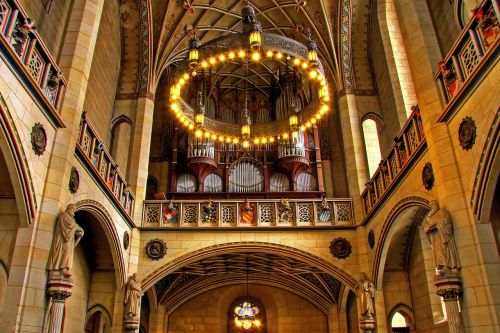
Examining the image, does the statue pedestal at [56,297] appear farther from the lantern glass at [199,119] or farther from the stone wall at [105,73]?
the lantern glass at [199,119]

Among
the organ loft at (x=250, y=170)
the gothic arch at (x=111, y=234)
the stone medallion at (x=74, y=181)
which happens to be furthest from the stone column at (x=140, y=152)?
the stone medallion at (x=74, y=181)

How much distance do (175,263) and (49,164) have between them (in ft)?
22.9

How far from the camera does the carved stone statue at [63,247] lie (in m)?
8.22

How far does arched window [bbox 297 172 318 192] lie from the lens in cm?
2070

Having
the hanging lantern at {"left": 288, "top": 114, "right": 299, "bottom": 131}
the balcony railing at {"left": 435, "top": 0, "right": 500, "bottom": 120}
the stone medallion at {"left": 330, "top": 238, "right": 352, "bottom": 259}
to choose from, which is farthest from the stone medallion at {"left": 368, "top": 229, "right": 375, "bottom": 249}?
the balcony railing at {"left": 435, "top": 0, "right": 500, "bottom": 120}

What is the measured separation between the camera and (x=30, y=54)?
8133mm

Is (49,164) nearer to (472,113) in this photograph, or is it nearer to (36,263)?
(36,263)

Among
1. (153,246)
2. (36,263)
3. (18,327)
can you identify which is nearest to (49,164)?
(36,263)

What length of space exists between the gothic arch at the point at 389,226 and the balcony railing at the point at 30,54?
26.9 feet

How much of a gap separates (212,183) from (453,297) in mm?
14266

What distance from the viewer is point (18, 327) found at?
748 centimetres

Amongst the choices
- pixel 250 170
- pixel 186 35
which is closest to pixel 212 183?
pixel 250 170

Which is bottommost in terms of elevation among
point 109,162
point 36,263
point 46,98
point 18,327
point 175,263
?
point 18,327

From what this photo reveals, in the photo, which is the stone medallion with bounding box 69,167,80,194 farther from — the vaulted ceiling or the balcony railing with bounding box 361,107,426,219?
the vaulted ceiling
